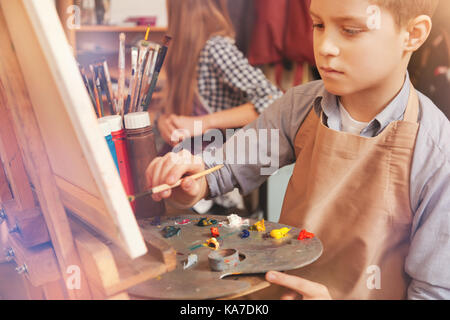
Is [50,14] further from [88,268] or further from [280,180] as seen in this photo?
[280,180]

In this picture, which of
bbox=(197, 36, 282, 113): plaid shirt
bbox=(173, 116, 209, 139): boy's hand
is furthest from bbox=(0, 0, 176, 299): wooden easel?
bbox=(197, 36, 282, 113): plaid shirt

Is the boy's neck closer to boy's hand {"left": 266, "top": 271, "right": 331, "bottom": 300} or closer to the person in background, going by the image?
boy's hand {"left": 266, "top": 271, "right": 331, "bottom": 300}

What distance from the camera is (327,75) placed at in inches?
23.9

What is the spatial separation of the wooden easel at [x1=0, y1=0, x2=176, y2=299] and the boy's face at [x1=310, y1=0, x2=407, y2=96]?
1.15ft

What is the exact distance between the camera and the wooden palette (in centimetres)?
48

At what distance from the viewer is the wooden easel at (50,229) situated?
453 mm

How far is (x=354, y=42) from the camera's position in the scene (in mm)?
574

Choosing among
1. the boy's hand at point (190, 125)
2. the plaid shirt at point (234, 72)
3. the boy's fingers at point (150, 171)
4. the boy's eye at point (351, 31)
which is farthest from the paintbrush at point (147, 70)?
the plaid shirt at point (234, 72)

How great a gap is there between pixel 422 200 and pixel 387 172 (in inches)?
2.5

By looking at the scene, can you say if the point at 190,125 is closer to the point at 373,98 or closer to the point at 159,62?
the point at 159,62

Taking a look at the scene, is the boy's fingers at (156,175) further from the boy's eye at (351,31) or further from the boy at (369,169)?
the boy's eye at (351,31)

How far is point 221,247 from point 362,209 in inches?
9.5

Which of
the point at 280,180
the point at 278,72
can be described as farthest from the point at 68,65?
the point at 278,72
